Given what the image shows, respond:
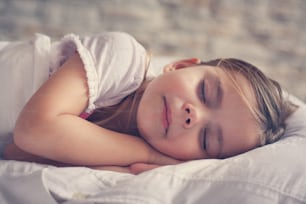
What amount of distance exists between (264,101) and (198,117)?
9 centimetres

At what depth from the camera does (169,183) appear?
538 millimetres

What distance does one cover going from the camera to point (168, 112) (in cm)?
63

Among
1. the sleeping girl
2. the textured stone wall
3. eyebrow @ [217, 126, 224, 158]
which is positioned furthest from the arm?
the textured stone wall

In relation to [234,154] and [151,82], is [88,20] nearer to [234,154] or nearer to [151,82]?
[151,82]

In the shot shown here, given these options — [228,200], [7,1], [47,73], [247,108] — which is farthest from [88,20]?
[228,200]

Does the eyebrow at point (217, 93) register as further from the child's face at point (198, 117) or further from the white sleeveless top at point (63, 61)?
the white sleeveless top at point (63, 61)

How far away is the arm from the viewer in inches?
23.0

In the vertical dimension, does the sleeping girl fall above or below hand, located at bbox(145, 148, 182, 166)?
above

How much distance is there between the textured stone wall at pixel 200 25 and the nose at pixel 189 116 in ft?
1.12

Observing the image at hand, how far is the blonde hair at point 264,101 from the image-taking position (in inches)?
25.7

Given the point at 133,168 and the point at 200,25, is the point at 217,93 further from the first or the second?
the point at 200,25

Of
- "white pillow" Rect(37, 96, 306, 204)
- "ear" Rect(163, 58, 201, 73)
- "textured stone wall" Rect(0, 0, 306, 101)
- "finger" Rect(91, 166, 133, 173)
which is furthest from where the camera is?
"textured stone wall" Rect(0, 0, 306, 101)

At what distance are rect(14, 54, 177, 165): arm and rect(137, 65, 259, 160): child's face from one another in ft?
0.16

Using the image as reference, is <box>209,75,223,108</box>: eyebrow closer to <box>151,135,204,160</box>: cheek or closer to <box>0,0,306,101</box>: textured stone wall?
<box>151,135,204,160</box>: cheek
